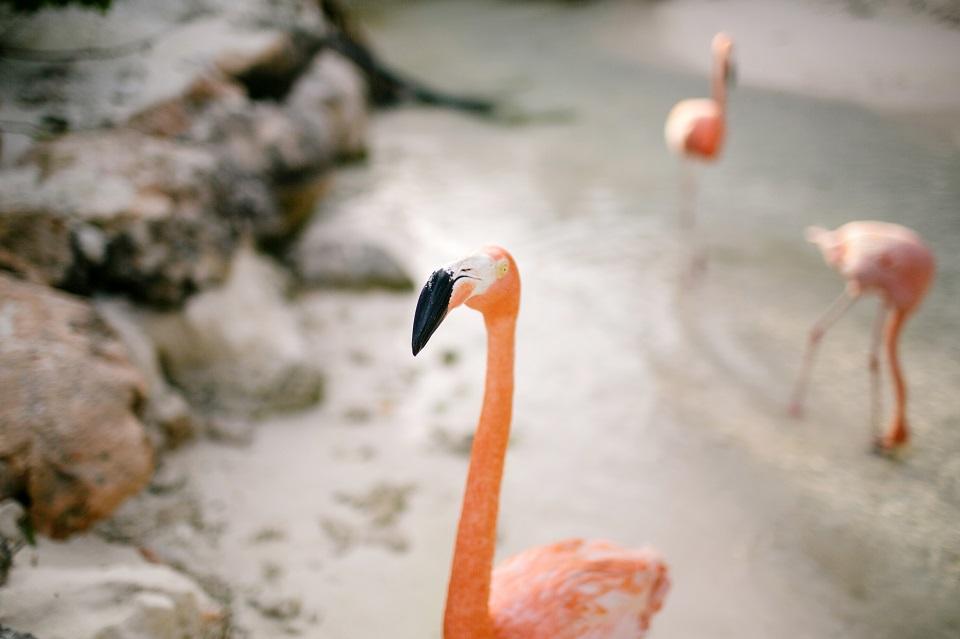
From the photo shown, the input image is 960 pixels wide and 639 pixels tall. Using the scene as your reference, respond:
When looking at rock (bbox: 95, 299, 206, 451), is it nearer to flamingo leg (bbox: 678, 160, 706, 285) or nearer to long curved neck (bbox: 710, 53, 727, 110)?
flamingo leg (bbox: 678, 160, 706, 285)

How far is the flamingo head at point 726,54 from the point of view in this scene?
3342mm

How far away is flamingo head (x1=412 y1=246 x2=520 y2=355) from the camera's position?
1.21m

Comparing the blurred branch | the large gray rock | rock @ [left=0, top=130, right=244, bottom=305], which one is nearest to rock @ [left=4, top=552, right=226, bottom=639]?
the large gray rock

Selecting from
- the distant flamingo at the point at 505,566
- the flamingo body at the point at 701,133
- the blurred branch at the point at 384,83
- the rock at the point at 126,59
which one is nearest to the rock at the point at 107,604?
the distant flamingo at the point at 505,566

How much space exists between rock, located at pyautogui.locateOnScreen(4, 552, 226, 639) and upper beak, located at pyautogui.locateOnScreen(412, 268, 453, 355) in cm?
101

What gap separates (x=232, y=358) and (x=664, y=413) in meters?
1.81

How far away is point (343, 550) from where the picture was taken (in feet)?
7.21

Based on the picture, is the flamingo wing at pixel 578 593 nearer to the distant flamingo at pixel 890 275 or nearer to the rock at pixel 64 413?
the rock at pixel 64 413

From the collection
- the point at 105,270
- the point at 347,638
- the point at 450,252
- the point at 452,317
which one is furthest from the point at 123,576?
the point at 450,252

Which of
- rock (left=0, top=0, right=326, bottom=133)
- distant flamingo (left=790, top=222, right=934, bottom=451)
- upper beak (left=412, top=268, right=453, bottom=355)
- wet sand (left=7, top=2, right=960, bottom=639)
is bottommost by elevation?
wet sand (left=7, top=2, right=960, bottom=639)

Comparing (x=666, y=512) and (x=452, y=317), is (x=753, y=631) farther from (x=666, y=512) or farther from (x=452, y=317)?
(x=452, y=317)

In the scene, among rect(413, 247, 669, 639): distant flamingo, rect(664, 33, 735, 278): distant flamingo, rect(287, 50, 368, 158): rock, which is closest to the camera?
rect(413, 247, 669, 639): distant flamingo

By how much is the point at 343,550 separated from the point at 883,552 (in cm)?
175

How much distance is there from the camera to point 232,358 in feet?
9.14
